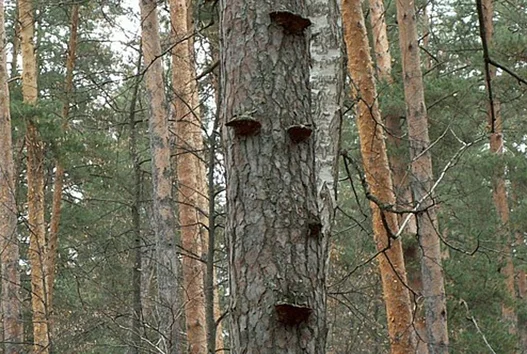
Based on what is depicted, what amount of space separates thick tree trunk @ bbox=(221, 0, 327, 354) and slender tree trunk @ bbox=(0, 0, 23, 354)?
853 cm

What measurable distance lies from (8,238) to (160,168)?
140 inches

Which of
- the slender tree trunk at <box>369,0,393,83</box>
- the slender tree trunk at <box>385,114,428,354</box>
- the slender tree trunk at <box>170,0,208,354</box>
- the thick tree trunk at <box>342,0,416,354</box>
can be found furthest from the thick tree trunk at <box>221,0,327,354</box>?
the slender tree trunk at <box>369,0,393,83</box>

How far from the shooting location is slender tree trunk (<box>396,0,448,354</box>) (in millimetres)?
7988

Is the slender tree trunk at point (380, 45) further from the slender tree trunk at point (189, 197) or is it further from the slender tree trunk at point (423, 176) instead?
the slender tree trunk at point (189, 197)

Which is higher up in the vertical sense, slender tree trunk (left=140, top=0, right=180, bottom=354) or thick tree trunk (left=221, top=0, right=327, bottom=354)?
slender tree trunk (left=140, top=0, right=180, bottom=354)

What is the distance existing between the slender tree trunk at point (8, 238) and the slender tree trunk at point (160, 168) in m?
3.17

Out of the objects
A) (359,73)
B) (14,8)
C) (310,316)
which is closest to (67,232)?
(14,8)

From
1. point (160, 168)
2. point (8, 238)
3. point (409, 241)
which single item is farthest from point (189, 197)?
point (409, 241)

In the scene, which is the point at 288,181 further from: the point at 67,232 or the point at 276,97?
the point at 67,232

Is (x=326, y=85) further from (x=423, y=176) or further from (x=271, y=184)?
(x=423, y=176)

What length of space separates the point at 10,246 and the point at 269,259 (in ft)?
30.2

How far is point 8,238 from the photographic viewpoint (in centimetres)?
1052

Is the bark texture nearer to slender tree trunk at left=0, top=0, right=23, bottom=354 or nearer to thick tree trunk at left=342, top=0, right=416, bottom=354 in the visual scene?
thick tree trunk at left=342, top=0, right=416, bottom=354

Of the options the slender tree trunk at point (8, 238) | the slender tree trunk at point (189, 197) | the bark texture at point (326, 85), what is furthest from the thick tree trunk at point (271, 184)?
the slender tree trunk at point (8, 238)
